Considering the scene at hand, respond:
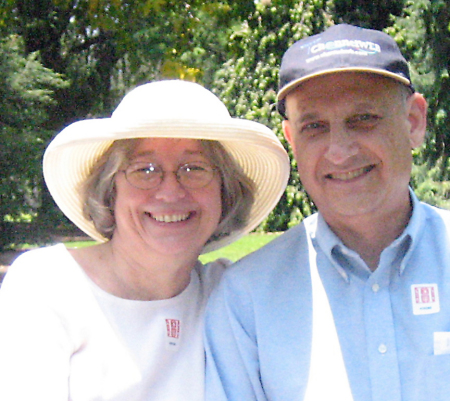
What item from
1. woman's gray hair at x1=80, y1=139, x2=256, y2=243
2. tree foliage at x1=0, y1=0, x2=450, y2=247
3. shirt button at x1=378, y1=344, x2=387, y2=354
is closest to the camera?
shirt button at x1=378, y1=344, x2=387, y2=354

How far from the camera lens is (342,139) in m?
2.20

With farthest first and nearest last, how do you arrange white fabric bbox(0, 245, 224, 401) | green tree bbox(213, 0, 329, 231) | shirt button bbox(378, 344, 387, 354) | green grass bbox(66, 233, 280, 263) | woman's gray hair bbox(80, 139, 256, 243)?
green grass bbox(66, 233, 280, 263) → green tree bbox(213, 0, 329, 231) → woman's gray hair bbox(80, 139, 256, 243) → white fabric bbox(0, 245, 224, 401) → shirt button bbox(378, 344, 387, 354)

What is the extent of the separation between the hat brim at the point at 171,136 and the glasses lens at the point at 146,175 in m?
0.14

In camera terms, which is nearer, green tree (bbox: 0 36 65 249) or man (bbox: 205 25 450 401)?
man (bbox: 205 25 450 401)

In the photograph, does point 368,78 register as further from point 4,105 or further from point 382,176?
point 4,105

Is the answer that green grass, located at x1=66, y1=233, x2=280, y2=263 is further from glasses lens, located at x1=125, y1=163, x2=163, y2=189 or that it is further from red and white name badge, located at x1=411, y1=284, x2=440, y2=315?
red and white name badge, located at x1=411, y1=284, x2=440, y2=315

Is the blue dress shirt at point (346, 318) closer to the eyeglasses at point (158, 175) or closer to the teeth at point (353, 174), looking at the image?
the teeth at point (353, 174)

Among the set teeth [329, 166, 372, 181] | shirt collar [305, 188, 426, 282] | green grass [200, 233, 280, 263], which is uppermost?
teeth [329, 166, 372, 181]

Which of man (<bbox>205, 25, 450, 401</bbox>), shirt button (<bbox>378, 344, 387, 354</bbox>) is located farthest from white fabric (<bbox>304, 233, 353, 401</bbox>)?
shirt button (<bbox>378, 344, 387, 354</bbox>)

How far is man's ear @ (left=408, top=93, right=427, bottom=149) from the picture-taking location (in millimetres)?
2332

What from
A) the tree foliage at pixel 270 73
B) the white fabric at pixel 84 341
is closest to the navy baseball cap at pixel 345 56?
the white fabric at pixel 84 341

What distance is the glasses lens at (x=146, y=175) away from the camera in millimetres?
2377

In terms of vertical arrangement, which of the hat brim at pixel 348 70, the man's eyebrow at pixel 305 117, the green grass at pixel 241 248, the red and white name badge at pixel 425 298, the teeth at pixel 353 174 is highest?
the hat brim at pixel 348 70

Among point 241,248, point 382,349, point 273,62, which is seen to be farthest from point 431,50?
point 382,349
